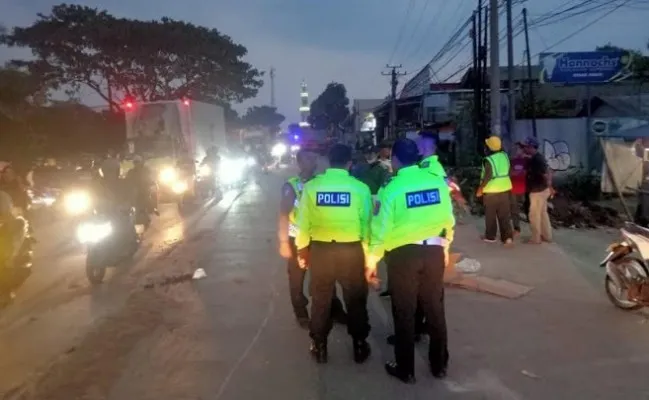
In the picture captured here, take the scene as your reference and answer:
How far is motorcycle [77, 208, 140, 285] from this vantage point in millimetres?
9930

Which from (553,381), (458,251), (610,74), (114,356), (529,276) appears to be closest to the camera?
(553,381)

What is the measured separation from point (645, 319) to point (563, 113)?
29.6m

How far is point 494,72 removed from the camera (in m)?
18.7

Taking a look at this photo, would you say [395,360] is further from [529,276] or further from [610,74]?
[610,74]

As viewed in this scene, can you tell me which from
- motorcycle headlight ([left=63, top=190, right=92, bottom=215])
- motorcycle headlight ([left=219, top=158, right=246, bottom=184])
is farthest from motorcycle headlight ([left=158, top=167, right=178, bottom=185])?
motorcycle headlight ([left=219, top=158, right=246, bottom=184])

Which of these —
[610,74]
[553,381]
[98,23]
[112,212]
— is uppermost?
[98,23]

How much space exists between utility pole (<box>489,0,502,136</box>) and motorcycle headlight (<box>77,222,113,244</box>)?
11.0 metres

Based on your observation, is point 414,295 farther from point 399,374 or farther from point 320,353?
point 320,353

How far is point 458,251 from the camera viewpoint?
12.0 metres

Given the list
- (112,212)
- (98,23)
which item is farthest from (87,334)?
(98,23)

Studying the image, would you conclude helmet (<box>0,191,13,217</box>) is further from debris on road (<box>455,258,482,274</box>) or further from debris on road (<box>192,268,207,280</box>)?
debris on road (<box>455,258,482,274</box>)

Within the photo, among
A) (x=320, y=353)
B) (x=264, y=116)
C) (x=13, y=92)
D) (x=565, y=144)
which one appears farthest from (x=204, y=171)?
(x=264, y=116)

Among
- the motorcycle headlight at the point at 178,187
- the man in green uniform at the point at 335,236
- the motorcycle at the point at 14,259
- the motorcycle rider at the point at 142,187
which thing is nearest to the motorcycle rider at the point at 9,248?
the motorcycle at the point at 14,259

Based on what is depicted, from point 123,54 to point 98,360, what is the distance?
38.4 metres
